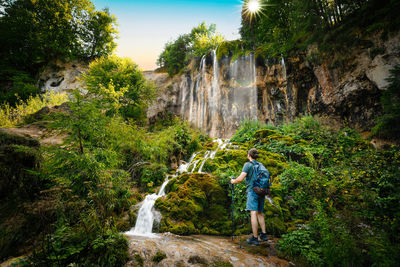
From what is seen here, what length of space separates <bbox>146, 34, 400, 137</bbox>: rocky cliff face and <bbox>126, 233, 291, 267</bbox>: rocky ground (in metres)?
9.37

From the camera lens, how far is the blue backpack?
11.1ft

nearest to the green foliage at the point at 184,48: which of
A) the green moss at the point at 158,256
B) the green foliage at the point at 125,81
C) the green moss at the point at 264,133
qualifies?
the green foliage at the point at 125,81

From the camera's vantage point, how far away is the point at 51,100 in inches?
503

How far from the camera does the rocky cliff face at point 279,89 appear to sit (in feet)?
25.6

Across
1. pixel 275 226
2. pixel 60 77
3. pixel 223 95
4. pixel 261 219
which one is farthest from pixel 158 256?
pixel 60 77

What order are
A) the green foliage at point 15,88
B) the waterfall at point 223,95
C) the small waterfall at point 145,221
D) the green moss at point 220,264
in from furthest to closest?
the waterfall at point 223,95
the green foliage at point 15,88
the small waterfall at point 145,221
the green moss at point 220,264

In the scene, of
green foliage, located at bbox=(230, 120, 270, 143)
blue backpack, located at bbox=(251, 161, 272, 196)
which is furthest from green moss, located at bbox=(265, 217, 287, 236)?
green foliage, located at bbox=(230, 120, 270, 143)

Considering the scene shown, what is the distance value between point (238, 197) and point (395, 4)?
1071 cm

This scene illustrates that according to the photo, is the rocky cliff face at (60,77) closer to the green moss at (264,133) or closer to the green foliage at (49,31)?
the green foliage at (49,31)

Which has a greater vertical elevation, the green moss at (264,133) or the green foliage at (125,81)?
the green foliage at (125,81)

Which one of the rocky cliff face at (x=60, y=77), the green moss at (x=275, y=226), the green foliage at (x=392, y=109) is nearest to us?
the green moss at (x=275, y=226)

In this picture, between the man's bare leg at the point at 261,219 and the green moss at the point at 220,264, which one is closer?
the green moss at the point at 220,264

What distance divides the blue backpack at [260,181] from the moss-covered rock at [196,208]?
1.60 meters

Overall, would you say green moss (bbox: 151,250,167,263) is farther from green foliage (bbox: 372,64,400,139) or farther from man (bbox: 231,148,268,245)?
green foliage (bbox: 372,64,400,139)
